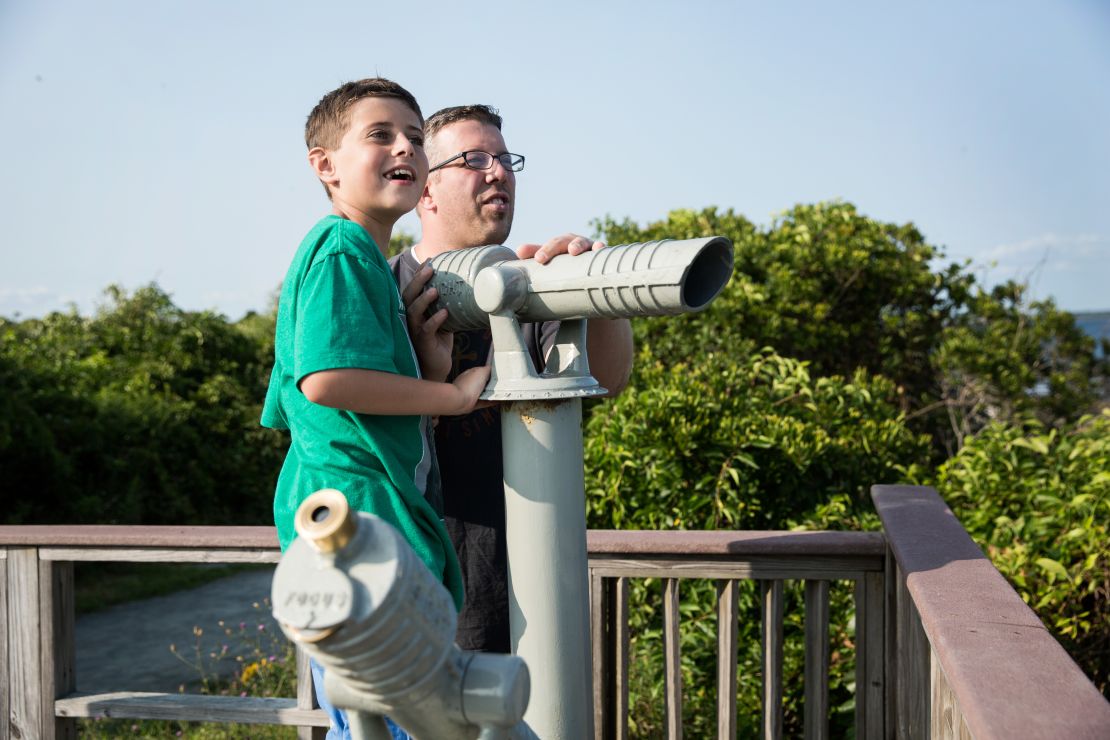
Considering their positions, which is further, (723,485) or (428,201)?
(723,485)

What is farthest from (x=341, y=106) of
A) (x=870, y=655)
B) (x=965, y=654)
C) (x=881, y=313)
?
(x=881, y=313)

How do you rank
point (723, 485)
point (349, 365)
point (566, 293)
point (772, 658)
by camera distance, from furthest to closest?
1. point (723, 485)
2. point (772, 658)
3. point (566, 293)
4. point (349, 365)

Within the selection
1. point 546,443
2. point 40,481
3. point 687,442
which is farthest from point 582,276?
point 40,481

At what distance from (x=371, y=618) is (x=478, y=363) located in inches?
47.1

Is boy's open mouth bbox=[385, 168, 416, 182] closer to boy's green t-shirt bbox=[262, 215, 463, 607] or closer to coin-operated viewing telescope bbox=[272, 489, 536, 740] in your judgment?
boy's green t-shirt bbox=[262, 215, 463, 607]

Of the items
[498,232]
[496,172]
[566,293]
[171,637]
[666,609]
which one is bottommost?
[171,637]

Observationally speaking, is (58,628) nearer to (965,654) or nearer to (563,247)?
(563,247)

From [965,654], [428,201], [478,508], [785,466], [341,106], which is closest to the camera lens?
[965,654]

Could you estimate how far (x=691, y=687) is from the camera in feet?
11.0

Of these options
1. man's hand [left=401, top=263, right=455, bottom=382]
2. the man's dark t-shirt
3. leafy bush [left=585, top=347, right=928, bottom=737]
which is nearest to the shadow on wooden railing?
the man's dark t-shirt

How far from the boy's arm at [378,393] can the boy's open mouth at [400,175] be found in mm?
344

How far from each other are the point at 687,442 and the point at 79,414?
5.87m

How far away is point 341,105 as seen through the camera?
1.58 meters

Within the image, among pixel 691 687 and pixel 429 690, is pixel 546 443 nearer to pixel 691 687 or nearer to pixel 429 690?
pixel 429 690
